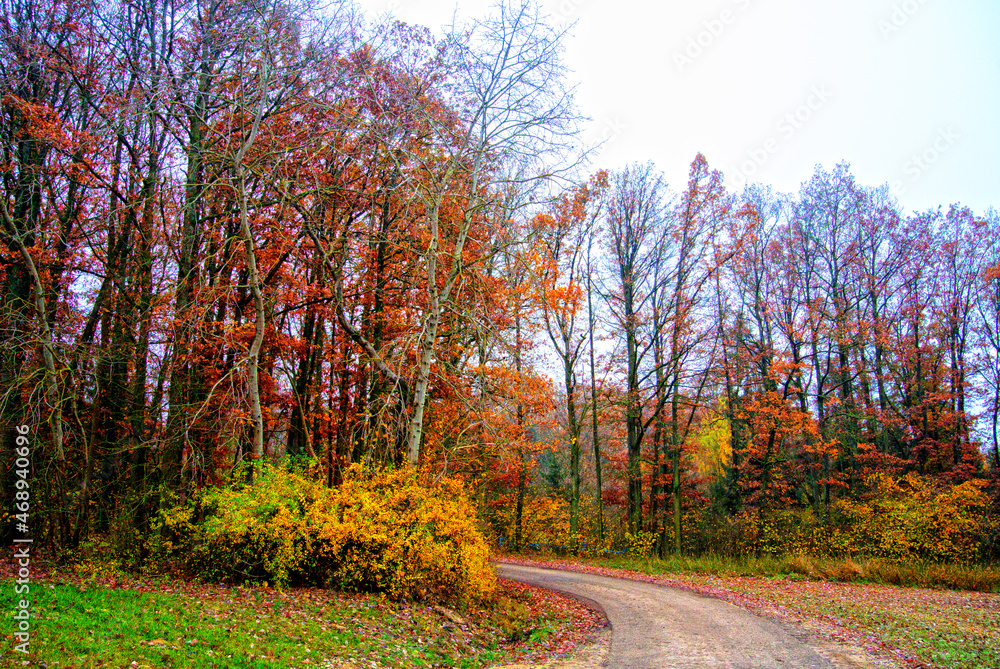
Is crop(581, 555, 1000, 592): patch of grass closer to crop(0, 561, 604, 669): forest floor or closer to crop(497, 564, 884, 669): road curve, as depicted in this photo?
crop(497, 564, 884, 669): road curve

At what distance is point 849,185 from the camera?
84.5ft

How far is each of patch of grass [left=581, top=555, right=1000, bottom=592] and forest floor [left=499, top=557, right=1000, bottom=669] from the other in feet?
2.03

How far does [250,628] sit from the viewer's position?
666 cm

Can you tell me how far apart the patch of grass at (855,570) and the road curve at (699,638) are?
214 inches

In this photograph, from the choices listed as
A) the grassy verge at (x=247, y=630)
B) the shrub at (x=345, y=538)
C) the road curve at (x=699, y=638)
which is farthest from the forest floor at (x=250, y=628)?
the road curve at (x=699, y=638)

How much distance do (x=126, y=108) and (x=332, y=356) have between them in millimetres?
7260

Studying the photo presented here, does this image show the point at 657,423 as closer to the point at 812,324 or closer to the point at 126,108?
the point at 812,324

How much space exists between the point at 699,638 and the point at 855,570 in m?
9.89

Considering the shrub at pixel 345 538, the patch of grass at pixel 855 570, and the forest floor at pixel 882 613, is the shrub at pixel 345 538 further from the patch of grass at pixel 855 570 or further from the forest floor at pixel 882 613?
the patch of grass at pixel 855 570

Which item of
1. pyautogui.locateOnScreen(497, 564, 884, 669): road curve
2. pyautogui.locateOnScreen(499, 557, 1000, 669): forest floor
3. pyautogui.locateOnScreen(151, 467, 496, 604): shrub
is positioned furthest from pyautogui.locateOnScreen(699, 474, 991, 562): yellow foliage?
pyautogui.locateOnScreen(151, 467, 496, 604): shrub

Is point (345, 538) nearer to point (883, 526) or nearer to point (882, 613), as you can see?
point (882, 613)

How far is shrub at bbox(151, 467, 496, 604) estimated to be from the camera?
29.3ft

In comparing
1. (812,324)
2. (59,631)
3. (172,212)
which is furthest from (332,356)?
(812,324)

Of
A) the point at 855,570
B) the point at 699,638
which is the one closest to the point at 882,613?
the point at 699,638
